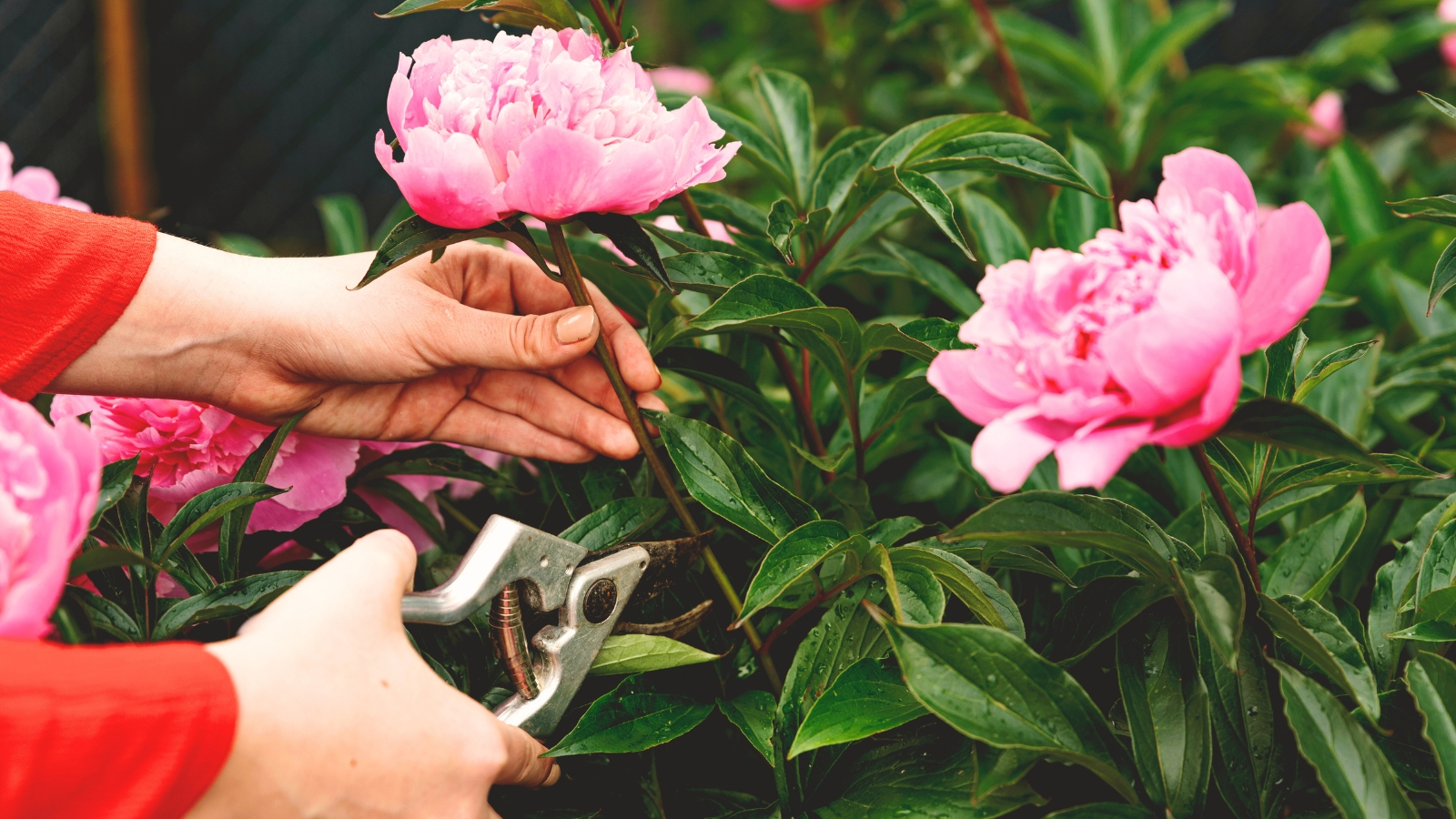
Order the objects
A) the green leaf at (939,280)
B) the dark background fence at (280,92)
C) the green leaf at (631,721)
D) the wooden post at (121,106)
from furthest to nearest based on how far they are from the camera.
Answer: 1. the dark background fence at (280,92)
2. the wooden post at (121,106)
3. the green leaf at (939,280)
4. the green leaf at (631,721)

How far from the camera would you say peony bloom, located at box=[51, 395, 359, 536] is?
31.5 inches

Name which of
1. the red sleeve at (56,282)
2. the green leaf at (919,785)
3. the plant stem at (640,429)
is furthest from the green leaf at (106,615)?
the green leaf at (919,785)

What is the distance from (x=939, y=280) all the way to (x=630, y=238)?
442 mm

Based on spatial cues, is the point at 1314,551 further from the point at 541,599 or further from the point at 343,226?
the point at 343,226

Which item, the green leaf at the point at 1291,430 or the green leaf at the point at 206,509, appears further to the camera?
the green leaf at the point at 206,509

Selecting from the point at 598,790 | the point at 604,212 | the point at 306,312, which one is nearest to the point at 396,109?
the point at 604,212

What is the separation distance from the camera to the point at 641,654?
2.25 ft

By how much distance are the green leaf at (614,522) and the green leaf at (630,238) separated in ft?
0.64

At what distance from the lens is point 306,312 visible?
32.0 inches

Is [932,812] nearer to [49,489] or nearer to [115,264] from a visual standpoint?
[49,489]

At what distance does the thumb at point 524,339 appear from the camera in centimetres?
72

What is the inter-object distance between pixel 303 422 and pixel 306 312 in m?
0.09

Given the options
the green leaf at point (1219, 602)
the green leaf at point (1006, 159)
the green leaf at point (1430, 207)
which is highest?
the green leaf at point (1006, 159)

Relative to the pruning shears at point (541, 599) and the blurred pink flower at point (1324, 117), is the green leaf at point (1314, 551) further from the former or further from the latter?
the blurred pink flower at point (1324, 117)
